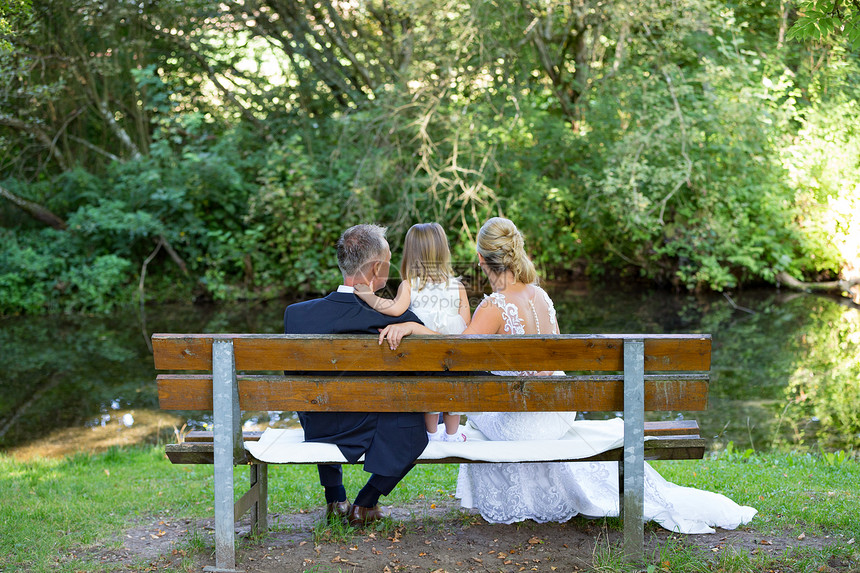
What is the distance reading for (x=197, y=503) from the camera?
420cm

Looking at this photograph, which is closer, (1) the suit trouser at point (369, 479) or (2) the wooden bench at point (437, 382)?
(2) the wooden bench at point (437, 382)

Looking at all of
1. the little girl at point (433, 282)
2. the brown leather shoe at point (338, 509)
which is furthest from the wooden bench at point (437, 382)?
the little girl at point (433, 282)

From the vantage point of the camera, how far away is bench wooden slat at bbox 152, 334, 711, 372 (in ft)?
9.42

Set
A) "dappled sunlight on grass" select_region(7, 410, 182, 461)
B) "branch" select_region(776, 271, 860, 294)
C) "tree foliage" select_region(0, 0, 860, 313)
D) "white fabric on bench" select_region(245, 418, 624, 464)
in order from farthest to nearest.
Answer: "branch" select_region(776, 271, 860, 294) < "tree foliage" select_region(0, 0, 860, 313) < "dappled sunlight on grass" select_region(7, 410, 182, 461) < "white fabric on bench" select_region(245, 418, 624, 464)

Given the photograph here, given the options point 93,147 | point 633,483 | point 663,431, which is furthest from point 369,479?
point 93,147

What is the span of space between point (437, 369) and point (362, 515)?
3.07 ft

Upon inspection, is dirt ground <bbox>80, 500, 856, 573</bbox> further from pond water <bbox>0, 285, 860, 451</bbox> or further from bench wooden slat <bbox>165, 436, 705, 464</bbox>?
pond water <bbox>0, 285, 860, 451</bbox>

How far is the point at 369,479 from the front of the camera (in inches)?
137

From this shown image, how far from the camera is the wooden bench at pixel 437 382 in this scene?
2.89 m

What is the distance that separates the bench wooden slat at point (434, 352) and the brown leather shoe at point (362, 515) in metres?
0.85

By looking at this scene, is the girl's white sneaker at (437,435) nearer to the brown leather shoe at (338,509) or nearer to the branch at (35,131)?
the brown leather shoe at (338,509)

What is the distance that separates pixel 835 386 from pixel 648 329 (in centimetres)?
323

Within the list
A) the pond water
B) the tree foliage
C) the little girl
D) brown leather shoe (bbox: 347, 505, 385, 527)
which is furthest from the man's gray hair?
the tree foliage

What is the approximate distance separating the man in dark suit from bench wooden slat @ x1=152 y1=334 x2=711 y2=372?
0.31 meters
